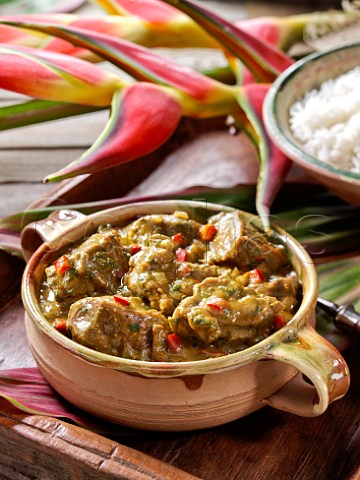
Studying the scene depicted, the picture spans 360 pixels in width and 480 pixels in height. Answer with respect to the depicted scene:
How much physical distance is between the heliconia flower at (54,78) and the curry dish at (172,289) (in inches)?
20.1

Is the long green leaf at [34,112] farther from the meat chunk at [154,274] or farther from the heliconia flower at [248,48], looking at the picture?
the meat chunk at [154,274]

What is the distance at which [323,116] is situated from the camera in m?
2.03

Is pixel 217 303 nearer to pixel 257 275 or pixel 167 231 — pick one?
pixel 257 275

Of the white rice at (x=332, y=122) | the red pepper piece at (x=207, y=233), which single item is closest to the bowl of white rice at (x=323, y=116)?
the white rice at (x=332, y=122)

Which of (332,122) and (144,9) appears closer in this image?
(332,122)

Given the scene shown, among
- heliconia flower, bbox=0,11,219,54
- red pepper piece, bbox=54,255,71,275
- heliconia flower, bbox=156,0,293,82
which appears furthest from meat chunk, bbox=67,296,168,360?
heliconia flower, bbox=156,0,293,82

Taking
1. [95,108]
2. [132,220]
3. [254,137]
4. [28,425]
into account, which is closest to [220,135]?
[254,137]

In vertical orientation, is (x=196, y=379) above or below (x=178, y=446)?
A: above

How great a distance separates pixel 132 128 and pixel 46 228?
414mm

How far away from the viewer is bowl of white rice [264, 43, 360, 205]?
180 cm

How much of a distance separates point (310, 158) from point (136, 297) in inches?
26.9

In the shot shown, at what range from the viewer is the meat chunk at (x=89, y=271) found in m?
1.36

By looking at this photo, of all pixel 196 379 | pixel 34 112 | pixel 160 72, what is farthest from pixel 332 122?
pixel 196 379

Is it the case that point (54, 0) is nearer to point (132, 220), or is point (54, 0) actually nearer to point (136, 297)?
point (132, 220)
